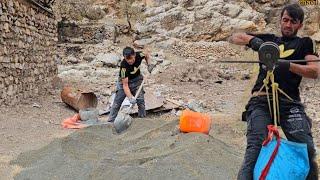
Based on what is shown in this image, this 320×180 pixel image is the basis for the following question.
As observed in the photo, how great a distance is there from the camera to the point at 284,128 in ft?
9.53

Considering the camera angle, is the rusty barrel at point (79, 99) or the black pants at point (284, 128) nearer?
the black pants at point (284, 128)

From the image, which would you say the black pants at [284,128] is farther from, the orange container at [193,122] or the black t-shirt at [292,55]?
the orange container at [193,122]

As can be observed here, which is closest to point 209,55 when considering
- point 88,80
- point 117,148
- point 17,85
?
point 88,80

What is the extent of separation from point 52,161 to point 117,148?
85 centimetres

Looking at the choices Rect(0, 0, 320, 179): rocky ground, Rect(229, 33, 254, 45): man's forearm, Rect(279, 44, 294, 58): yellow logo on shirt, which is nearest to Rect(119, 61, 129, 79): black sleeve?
Rect(0, 0, 320, 179): rocky ground

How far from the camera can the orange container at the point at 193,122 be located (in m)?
5.55

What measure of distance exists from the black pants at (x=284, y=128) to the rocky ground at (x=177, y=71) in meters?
0.68

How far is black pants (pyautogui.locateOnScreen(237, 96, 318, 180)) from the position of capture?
2.83m

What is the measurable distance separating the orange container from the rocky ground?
43 cm

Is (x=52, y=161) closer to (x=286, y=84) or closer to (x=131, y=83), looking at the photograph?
(x=131, y=83)

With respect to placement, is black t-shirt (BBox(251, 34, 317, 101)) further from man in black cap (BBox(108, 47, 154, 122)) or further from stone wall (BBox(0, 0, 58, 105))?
stone wall (BBox(0, 0, 58, 105))

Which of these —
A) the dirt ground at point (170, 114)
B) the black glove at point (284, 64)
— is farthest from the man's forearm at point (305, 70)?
the dirt ground at point (170, 114)

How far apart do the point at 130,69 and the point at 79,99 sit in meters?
2.40

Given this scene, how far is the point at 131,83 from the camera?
22.7 ft
